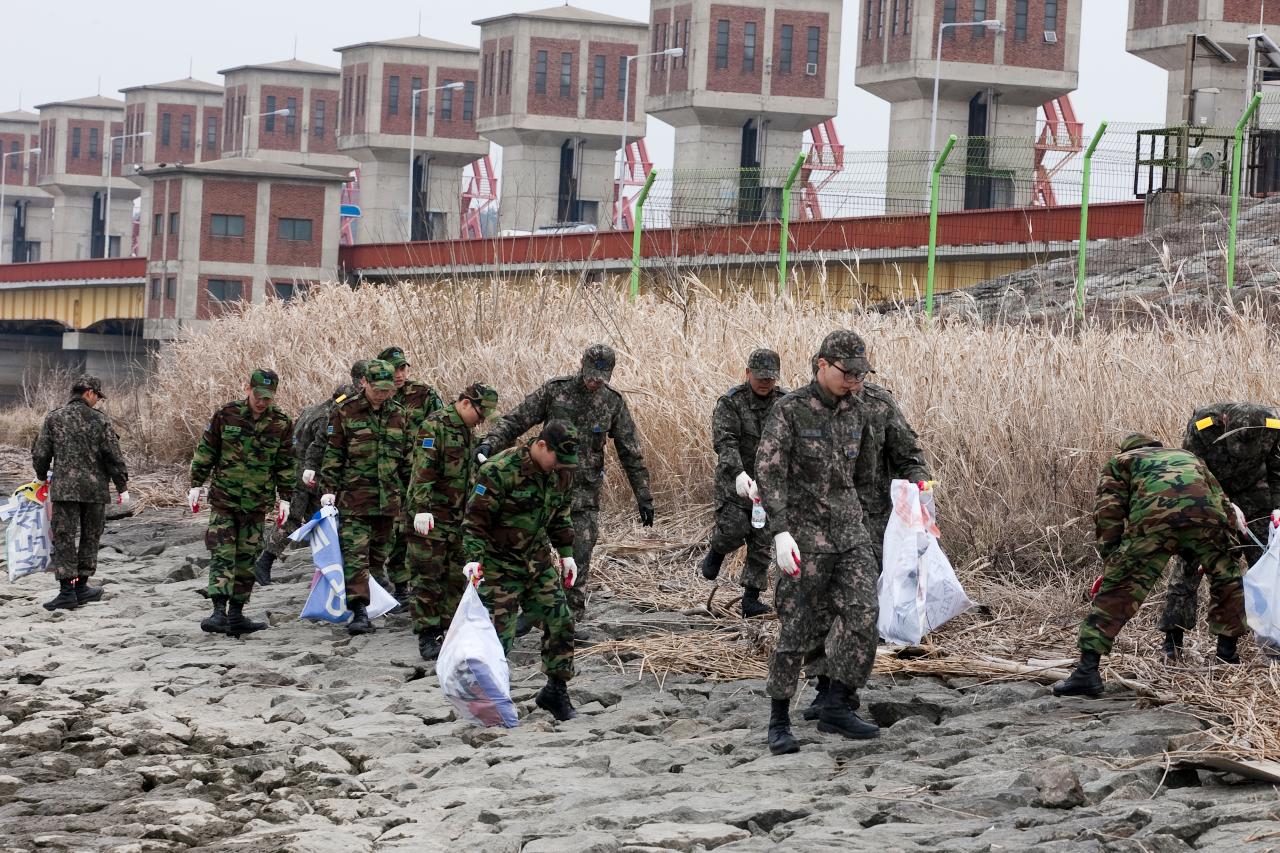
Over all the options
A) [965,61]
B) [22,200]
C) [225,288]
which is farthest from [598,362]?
[22,200]

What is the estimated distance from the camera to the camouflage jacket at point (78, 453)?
474 inches

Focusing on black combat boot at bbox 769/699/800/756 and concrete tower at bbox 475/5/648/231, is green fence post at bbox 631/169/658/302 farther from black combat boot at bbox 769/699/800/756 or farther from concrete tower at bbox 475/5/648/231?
concrete tower at bbox 475/5/648/231

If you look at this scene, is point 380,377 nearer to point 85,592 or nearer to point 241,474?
point 241,474

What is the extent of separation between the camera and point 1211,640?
9469 mm

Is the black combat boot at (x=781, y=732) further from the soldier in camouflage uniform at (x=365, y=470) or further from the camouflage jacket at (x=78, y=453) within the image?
the camouflage jacket at (x=78, y=453)

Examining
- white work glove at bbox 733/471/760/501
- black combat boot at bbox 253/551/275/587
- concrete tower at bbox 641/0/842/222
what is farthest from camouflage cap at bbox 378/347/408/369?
concrete tower at bbox 641/0/842/222

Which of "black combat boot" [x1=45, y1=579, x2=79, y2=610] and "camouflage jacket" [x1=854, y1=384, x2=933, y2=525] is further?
"black combat boot" [x1=45, y1=579, x2=79, y2=610]

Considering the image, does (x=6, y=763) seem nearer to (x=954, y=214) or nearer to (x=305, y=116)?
(x=954, y=214)

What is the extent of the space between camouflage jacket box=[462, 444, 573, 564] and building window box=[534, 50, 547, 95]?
199ft

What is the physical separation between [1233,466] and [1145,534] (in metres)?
1.08

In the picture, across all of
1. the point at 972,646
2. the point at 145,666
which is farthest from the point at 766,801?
the point at 145,666

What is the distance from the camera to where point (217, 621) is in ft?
38.0

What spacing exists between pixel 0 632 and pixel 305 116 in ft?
268

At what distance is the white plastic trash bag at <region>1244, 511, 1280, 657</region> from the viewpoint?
8133 mm
